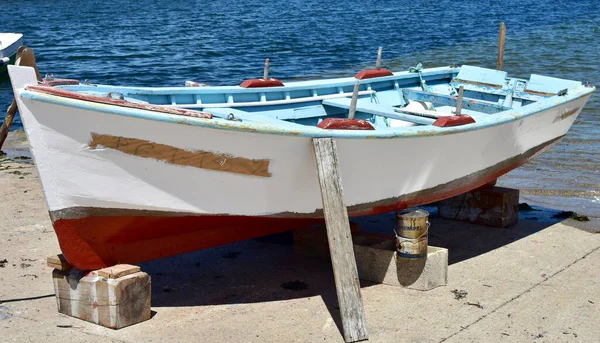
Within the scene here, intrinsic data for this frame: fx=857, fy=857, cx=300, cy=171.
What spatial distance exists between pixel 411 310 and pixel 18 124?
11316 millimetres

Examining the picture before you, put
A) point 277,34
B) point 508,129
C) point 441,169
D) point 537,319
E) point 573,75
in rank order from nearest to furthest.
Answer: point 537,319 → point 441,169 → point 508,129 → point 573,75 → point 277,34

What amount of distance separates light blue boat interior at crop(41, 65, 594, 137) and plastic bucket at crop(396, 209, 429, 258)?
24.3 inches

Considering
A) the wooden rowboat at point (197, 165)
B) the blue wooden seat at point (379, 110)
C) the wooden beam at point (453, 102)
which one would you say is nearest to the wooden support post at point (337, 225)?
the wooden rowboat at point (197, 165)

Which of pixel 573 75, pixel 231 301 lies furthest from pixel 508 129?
pixel 573 75

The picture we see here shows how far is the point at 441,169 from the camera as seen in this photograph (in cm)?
673

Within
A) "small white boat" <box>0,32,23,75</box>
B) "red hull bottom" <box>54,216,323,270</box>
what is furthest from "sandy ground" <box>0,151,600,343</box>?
"small white boat" <box>0,32,23,75</box>

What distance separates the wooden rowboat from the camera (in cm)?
531

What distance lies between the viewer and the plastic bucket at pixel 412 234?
20.2 ft

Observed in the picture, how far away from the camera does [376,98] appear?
28.6ft

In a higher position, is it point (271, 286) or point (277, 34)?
point (271, 286)

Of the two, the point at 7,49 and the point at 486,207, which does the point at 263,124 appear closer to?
the point at 486,207

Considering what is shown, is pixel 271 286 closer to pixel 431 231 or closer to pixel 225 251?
pixel 225 251

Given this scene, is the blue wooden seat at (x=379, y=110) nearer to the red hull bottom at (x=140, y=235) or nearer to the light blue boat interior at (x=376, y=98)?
the light blue boat interior at (x=376, y=98)

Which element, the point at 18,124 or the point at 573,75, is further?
the point at 573,75
